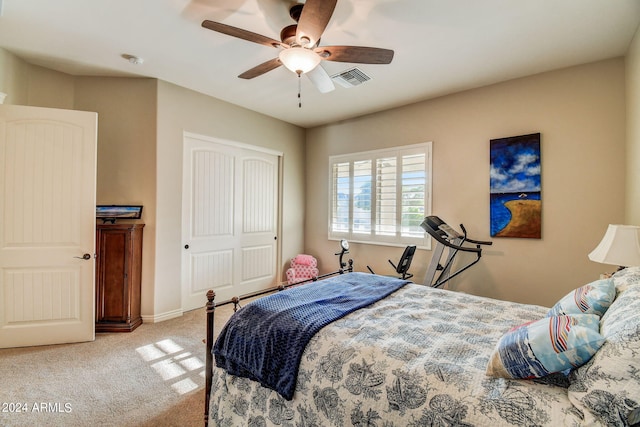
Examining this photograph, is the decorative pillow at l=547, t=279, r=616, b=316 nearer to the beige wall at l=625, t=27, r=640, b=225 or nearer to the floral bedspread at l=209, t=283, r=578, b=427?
the floral bedspread at l=209, t=283, r=578, b=427

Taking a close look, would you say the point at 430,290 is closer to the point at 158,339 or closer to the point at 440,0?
the point at 440,0

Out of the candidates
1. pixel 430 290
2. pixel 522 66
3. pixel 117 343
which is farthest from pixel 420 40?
pixel 117 343

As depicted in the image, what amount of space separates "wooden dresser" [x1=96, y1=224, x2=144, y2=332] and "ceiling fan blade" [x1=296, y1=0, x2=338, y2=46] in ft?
8.74

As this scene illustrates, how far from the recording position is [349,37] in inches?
99.7

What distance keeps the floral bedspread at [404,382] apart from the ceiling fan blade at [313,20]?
1.78m

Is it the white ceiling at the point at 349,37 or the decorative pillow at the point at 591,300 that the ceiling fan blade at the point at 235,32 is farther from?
the decorative pillow at the point at 591,300

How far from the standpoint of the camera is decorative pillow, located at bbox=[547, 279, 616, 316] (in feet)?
4.48

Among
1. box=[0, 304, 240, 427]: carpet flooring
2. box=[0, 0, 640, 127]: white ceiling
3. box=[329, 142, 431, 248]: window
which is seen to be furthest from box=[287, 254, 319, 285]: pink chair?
box=[0, 0, 640, 127]: white ceiling

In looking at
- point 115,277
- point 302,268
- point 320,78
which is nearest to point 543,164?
point 320,78

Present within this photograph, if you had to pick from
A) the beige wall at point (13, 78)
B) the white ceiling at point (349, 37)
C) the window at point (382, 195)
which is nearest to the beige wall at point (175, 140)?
the white ceiling at point (349, 37)

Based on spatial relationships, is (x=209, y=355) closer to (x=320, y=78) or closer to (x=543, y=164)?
(x=320, y=78)

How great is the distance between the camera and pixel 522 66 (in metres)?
2.99

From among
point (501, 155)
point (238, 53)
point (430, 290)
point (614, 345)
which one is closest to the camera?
point (614, 345)

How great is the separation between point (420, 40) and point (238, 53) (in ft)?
5.49
